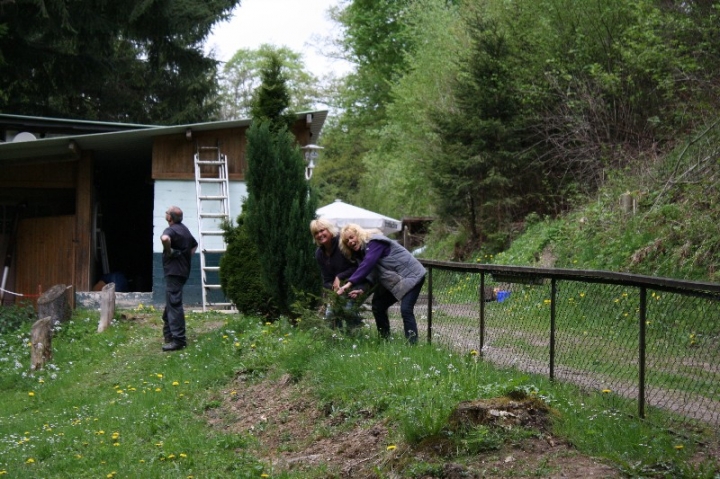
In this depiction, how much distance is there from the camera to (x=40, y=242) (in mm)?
19047

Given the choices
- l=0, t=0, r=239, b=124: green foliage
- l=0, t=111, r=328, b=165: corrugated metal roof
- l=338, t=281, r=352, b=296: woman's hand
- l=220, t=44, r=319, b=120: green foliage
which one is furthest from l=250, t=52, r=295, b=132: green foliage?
l=220, t=44, r=319, b=120: green foliage

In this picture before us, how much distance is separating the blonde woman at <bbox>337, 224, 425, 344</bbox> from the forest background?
5.07m

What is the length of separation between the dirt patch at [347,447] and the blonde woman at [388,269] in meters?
1.40

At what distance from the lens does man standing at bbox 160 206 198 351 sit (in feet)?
41.4

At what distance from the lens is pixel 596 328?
24.1 feet

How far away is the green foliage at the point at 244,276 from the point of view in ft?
43.5

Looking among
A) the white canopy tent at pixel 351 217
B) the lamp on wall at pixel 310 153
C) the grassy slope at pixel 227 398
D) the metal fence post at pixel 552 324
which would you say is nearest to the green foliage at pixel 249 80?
the white canopy tent at pixel 351 217

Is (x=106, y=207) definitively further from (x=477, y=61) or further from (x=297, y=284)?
(x=297, y=284)

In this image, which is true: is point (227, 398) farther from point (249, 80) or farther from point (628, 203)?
point (249, 80)

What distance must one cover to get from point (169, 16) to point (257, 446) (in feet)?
62.8

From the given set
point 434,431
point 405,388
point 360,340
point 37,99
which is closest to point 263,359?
point 360,340

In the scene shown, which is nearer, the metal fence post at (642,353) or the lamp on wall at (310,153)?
the metal fence post at (642,353)

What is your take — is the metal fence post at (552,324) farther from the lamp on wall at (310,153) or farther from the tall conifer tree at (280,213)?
the lamp on wall at (310,153)

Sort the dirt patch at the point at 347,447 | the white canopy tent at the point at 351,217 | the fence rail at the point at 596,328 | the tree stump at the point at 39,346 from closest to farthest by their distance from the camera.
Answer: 1. the dirt patch at the point at 347,447
2. the fence rail at the point at 596,328
3. the tree stump at the point at 39,346
4. the white canopy tent at the point at 351,217
